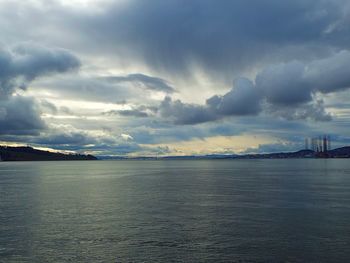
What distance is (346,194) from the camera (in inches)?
3051

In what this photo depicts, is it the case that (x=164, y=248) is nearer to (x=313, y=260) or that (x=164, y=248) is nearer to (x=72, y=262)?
(x=72, y=262)

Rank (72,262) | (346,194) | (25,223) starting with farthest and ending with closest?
(346,194) < (25,223) < (72,262)

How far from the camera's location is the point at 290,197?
7319cm

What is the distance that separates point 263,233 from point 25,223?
28726mm

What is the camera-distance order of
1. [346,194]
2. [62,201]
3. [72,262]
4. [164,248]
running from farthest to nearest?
[346,194], [62,201], [164,248], [72,262]

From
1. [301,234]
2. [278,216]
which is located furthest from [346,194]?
[301,234]

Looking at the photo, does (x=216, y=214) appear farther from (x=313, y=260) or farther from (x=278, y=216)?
(x=313, y=260)

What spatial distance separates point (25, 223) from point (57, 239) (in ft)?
35.0

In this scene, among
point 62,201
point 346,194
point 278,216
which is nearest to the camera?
point 278,216

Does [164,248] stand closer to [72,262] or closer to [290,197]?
[72,262]

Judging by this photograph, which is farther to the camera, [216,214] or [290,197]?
[290,197]

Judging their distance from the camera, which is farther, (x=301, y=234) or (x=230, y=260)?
(x=301, y=234)

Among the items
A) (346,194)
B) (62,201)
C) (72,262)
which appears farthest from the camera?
(346,194)

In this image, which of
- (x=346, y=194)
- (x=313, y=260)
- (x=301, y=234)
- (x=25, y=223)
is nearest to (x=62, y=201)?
(x=25, y=223)
